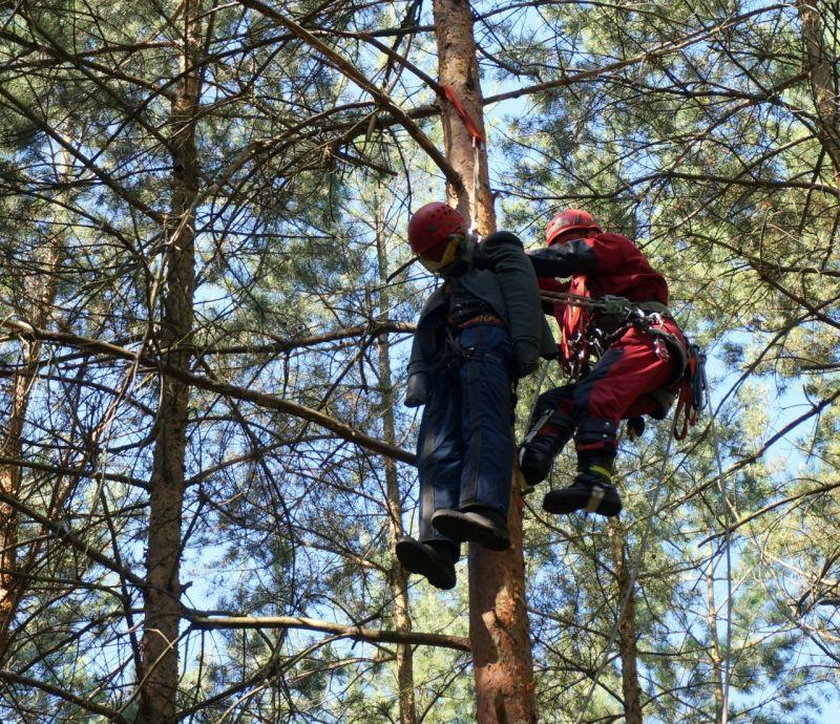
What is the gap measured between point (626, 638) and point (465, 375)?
190 inches

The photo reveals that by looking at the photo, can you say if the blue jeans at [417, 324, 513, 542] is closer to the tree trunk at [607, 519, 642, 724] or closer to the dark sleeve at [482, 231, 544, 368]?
the dark sleeve at [482, 231, 544, 368]

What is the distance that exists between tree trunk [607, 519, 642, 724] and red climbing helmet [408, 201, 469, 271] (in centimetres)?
432

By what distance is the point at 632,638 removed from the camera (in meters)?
8.33

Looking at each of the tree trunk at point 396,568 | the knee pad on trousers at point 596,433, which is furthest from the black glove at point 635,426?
the tree trunk at point 396,568

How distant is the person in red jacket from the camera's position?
4180mm

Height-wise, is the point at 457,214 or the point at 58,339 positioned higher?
the point at 457,214

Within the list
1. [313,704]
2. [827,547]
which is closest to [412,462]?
[313,704]

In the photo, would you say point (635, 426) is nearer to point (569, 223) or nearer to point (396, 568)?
point (569, 223)

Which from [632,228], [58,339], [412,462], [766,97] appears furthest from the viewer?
[632,228]

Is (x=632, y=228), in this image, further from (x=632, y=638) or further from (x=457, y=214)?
(x=632, y=638)

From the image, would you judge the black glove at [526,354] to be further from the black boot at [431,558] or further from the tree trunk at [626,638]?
the tree trunk at [626,638]

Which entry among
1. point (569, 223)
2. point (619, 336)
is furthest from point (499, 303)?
point (569, 223)

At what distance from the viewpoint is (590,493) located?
4.05 metres

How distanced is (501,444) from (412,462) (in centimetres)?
72
